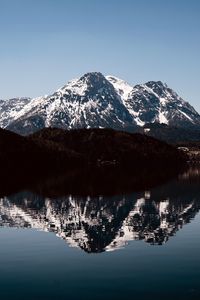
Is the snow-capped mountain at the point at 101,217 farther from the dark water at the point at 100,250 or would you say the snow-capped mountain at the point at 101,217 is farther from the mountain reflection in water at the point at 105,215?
the dark water at the point at 100,250

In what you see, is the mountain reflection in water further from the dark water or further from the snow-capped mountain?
the dark water

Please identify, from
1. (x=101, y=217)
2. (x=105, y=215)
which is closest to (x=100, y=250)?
(x=101, y=217)

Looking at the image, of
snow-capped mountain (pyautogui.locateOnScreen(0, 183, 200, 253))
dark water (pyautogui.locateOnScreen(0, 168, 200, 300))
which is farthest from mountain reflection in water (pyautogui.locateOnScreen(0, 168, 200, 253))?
dark water (pyautogui.locateOnScreen(0, 168, 200, 300))

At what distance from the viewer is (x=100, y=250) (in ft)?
231

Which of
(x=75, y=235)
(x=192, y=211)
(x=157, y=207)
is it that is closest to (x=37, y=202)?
(x=157, y=207)

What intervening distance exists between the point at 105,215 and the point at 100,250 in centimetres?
4046

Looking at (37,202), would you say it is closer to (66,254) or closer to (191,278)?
(66,254)

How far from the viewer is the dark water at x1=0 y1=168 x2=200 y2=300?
4964cm

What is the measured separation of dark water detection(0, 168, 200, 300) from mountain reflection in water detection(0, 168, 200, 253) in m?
0.16

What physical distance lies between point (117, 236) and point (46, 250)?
47.9 feet

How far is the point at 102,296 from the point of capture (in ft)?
154

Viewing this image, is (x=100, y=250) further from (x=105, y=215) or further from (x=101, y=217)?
(x=105, y=215)

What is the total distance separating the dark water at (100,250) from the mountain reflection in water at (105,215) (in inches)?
6.4

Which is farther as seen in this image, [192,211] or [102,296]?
[192,211]
